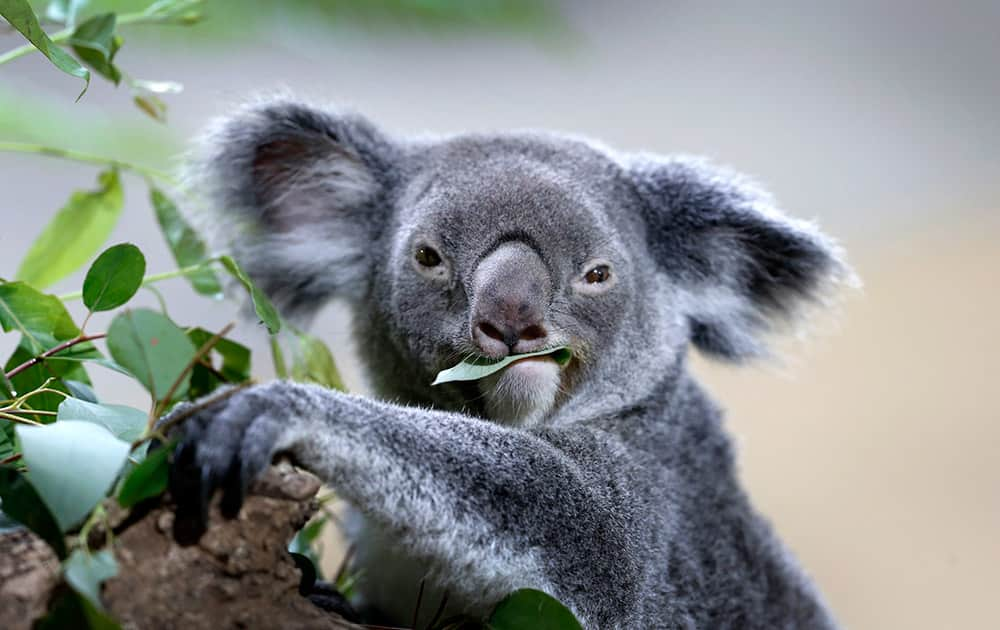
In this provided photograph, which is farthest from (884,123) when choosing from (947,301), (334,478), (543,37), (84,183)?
(334,478)

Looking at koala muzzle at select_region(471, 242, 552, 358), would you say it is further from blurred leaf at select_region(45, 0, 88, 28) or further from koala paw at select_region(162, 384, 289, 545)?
blurred leaf at select_region(45, 0, 88, 28)

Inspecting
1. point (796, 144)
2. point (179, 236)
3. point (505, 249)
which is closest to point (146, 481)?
point (505, 249)

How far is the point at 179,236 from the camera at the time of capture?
2.87 metres

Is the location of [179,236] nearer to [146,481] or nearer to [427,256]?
[427,256]

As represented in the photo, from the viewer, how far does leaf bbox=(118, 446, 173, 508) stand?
1.44 m

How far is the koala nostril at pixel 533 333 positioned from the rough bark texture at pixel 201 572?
667 mm

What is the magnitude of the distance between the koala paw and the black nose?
65 cm

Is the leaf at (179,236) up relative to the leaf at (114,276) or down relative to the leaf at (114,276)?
down

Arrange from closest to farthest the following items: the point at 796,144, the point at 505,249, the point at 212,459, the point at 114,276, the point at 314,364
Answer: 1. the point at 212,459
2. the point at 114,276
3. the point at 505,249
4. the point at 314,364
5. the point at 796,144

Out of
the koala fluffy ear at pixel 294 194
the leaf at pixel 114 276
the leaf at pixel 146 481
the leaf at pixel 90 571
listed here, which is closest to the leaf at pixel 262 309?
the leaf at pixel 114 276

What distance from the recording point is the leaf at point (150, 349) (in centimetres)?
155

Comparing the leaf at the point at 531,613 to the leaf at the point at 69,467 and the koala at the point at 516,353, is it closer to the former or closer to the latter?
the koala at the point at 516,353

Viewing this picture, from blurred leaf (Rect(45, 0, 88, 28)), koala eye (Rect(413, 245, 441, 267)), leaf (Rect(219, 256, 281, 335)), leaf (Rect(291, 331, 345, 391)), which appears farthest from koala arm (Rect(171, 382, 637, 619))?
blurred leaf (Rect(45, 0, 88, 28))

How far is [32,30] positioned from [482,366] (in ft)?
3.42
